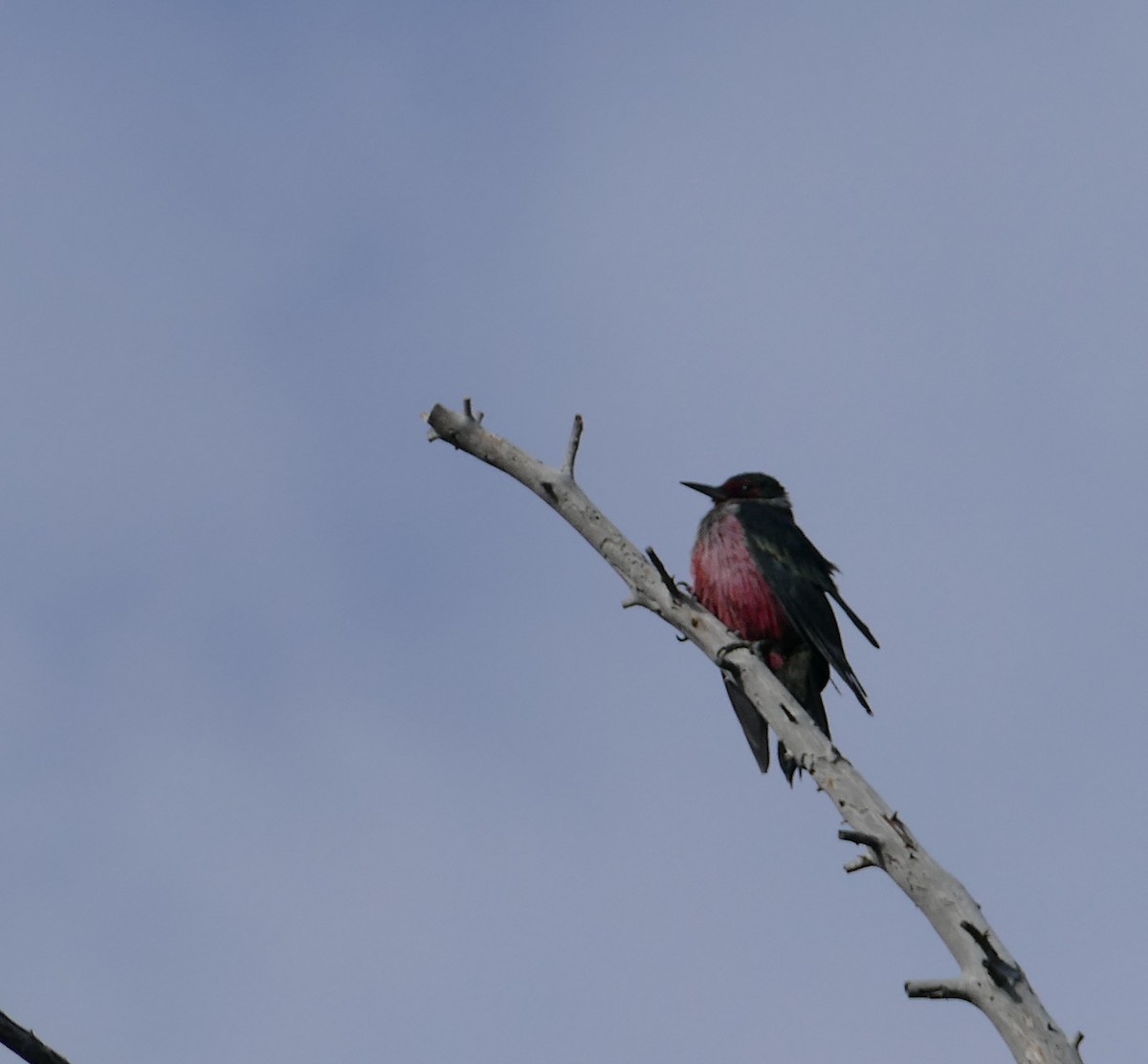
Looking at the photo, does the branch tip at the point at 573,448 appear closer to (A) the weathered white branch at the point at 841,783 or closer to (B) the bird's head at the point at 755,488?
(A) the weathered white branch at the point at 841,783

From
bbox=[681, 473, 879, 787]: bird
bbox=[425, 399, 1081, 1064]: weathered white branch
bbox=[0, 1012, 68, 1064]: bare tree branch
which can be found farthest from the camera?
bbox=[681, 473, 879, 787]: bird

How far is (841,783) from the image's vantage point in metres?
5.36

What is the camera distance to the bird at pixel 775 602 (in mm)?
7410

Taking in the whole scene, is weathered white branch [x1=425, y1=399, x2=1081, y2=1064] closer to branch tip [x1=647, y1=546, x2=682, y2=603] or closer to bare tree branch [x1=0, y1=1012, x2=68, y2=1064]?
branch tip [x1=647, y1=546, x2=682, y2=603]

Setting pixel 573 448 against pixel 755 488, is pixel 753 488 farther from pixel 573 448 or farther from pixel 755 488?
pixel 573 448

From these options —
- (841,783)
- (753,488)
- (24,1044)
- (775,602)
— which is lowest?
(24,1044)

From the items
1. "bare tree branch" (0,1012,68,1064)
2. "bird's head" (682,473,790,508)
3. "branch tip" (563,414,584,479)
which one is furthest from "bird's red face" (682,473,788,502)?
"bare tree branch" (0,1012,68,1064)

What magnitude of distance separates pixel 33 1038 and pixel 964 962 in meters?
2.58

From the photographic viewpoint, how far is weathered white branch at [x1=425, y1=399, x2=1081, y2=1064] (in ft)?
14.6

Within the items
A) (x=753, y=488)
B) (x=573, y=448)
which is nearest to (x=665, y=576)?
(x=573, y=448)

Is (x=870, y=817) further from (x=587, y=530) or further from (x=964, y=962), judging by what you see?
(x=587, y=530)

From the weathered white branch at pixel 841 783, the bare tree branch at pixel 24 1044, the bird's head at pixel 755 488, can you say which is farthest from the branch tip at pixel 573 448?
the bare tree branch at pixel 24 1044

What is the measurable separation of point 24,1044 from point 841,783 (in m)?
2.80

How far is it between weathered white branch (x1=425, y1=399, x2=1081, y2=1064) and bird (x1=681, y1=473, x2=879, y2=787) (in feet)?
3.79
